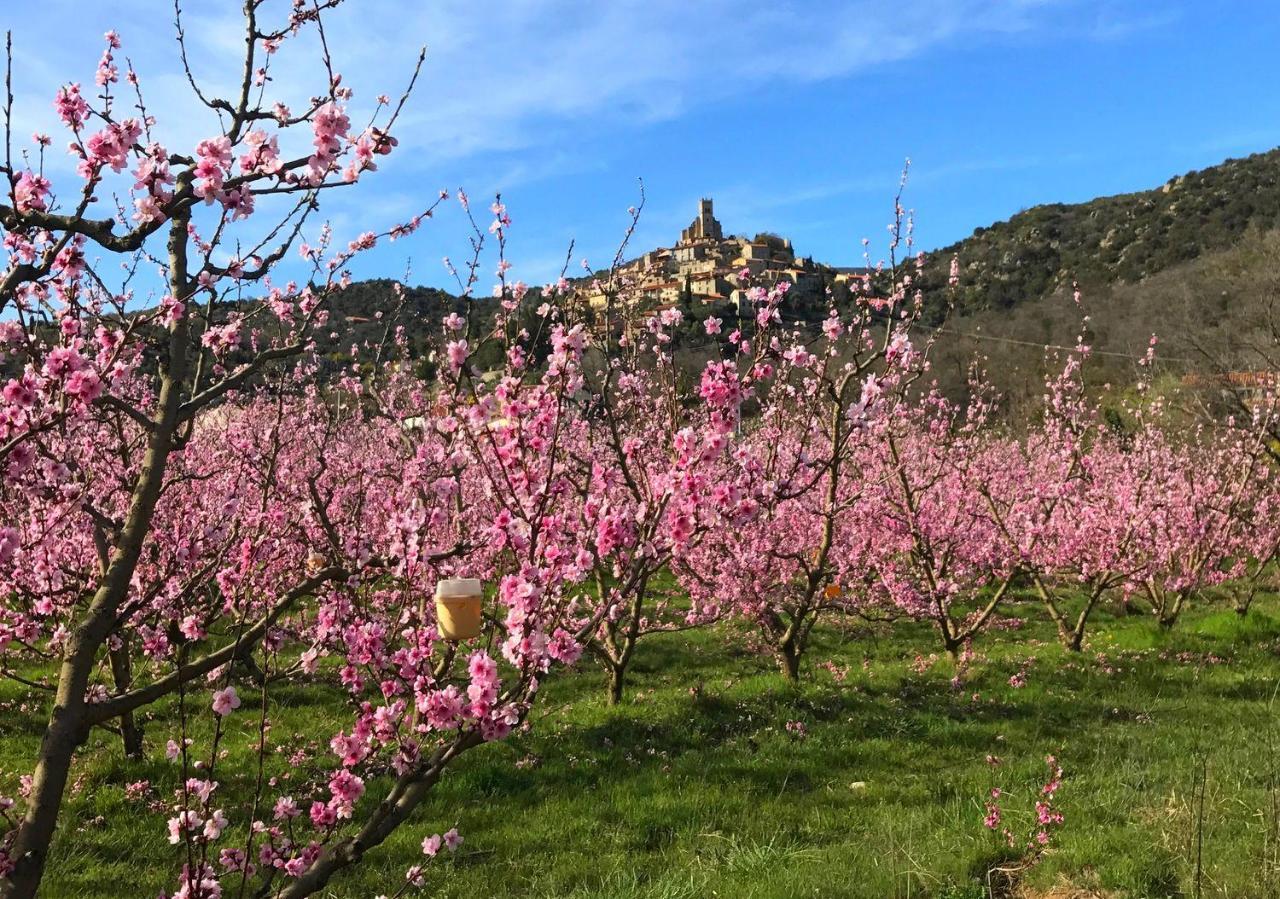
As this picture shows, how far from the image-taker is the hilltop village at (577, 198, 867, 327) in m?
8.52

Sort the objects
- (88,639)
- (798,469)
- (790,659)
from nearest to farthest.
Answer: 1. (88,639)
2. (798,469)
3. (790,659)

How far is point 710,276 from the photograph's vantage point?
7894 cm

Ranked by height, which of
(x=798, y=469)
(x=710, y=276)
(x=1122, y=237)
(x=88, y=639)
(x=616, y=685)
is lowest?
(x=616, y=685)

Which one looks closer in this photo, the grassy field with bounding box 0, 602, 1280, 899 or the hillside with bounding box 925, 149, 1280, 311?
the grassy field with bounding box 0, 602, 1280, 899

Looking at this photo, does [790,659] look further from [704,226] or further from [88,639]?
[704,226]

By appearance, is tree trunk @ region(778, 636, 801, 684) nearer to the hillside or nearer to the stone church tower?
the hillside

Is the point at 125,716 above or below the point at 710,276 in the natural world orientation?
below

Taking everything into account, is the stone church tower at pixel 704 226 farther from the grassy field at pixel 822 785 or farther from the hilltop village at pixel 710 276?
the grassy field at pixel 822 785

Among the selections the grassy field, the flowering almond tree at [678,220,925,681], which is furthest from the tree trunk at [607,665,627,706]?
the flowering almond tree at [678,220,925,681]

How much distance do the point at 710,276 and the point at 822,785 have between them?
74512mm

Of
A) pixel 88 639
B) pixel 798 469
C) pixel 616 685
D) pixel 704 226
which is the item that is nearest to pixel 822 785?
pixel 616 685

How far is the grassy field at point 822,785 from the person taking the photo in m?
4.80

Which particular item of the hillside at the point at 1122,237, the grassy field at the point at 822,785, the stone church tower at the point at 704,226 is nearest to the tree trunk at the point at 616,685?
the grassy field at the point at 822,785

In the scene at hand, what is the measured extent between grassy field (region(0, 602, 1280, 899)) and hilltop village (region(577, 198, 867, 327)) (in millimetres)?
4002
